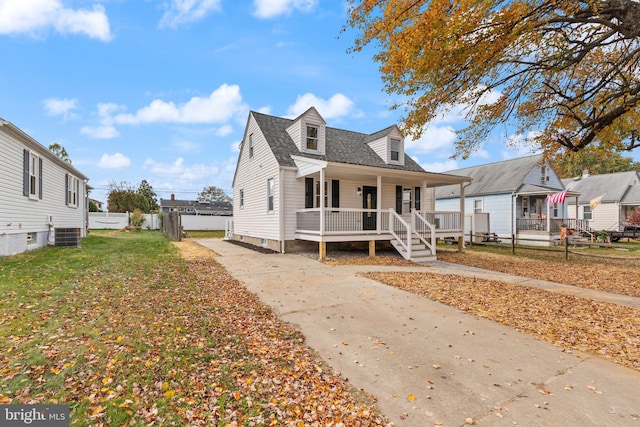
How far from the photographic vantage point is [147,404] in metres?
2.55

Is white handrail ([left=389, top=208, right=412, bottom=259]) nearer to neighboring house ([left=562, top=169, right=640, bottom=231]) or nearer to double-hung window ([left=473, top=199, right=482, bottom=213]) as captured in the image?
double-hung window ([left=473, top=199, right=482, bottom=213])

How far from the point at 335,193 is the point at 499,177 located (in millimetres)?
14586

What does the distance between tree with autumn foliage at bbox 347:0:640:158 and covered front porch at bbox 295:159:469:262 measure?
343 centimetres

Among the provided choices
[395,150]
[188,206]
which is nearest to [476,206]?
[395,150]

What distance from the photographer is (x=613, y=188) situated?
84.1 feet

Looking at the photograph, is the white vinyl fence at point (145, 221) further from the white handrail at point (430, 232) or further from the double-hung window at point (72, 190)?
the white handrail at point (430, 232)

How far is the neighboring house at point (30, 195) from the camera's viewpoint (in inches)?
369

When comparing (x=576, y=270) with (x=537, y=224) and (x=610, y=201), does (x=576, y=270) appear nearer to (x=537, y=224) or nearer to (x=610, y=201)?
(x=537, y=224)

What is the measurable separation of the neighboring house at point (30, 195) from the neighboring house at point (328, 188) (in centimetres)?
830

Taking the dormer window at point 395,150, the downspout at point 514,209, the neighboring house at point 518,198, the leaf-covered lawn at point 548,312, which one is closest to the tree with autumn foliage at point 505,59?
the leaf-covered lawn at point 548,312

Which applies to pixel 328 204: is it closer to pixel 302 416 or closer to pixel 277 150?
pixel 277 150

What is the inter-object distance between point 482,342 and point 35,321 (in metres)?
6.12

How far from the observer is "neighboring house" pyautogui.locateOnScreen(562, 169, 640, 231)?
24.3m

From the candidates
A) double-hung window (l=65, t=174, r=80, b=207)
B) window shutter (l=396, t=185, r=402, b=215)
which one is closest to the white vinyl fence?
double-hung window (l=65, t=174, r=80, b=207)
